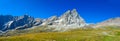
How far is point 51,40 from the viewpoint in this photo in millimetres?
90250

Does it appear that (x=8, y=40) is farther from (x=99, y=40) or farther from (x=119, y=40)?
(x=119, y=40)

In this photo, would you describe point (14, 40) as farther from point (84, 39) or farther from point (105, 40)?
point (105, 40)

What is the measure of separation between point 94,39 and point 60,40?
39.6 feet

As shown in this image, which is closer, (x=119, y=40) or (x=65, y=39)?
(x=119, y=40)

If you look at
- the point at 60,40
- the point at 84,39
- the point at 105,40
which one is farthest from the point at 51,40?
the point at 105,40

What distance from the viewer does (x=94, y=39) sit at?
92.4 meters

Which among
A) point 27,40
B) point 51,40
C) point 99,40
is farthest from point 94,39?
point 27,40

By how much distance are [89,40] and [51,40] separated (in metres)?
13.2

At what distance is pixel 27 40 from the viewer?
3420 inches

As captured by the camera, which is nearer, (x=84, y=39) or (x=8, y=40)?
(x=8, y=40)

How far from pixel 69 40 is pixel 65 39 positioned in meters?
2.80

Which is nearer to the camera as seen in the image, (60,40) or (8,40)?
(8,40)

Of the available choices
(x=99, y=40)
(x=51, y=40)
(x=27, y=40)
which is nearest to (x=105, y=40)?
(x=99, y=40)

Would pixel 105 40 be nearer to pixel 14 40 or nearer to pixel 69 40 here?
pixel 69 40
